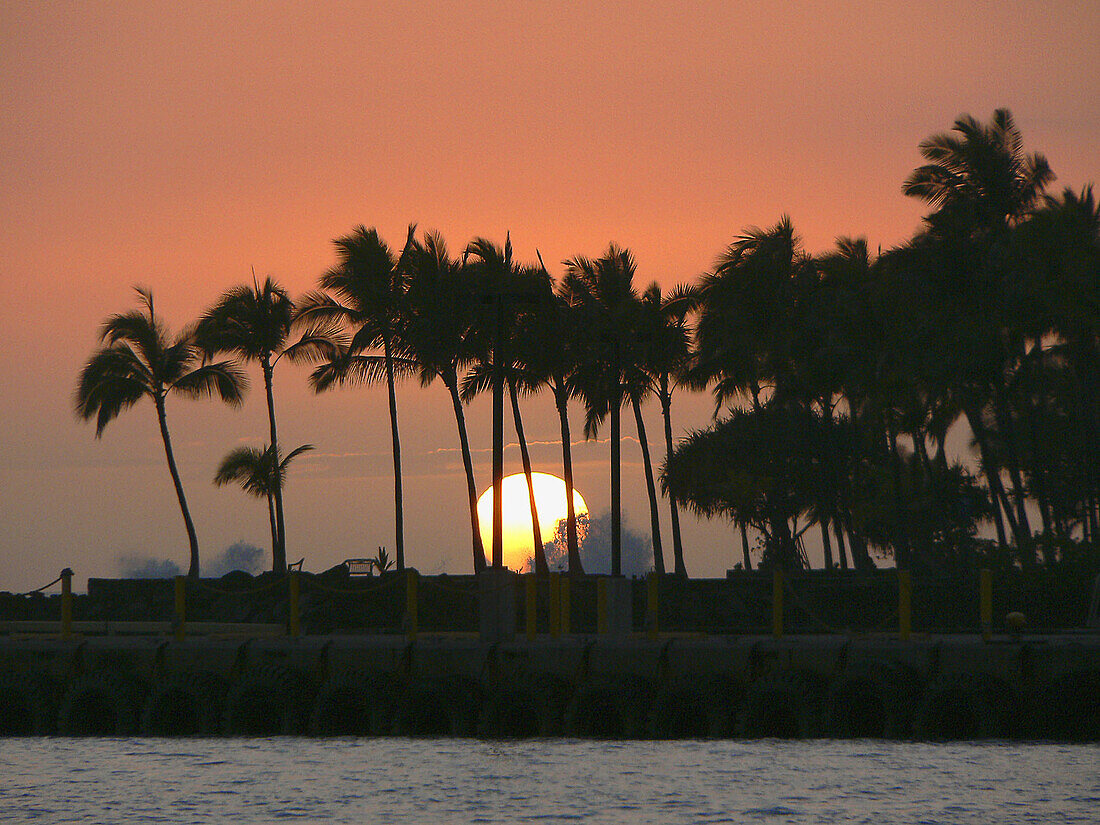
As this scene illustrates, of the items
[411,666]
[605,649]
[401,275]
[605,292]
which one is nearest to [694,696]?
[605,649]

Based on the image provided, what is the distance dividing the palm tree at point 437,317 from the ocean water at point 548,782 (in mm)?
26366

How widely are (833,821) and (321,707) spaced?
Answer: 11.6 meters

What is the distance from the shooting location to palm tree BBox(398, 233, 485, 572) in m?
54.2

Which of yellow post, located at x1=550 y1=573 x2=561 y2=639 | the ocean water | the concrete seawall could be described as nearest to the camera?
the ocean water

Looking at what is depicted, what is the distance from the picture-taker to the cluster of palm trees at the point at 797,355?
49062 mm

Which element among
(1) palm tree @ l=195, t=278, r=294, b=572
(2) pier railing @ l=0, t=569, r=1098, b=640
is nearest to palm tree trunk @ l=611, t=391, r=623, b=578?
(2) pier railing @ l=0, t=569, r=1098, b=640

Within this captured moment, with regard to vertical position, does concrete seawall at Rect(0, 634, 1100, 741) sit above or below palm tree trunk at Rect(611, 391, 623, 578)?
below

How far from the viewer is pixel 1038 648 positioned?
26.4 metres

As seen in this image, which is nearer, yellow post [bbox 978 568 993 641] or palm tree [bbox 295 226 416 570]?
yellow post [bbox 978 568 993 641]

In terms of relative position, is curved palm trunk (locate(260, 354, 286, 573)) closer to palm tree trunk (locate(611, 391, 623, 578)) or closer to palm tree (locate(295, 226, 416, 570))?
palm tree (locate(295, 226, 416, 570))

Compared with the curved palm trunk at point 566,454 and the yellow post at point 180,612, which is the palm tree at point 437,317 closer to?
the curved palm trunk at point 566,454

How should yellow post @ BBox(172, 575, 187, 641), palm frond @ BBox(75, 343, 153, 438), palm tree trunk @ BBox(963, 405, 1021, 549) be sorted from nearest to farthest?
yellow post @ BBox(172, 575, 187, 641) → palm tree trunk @ BBox(963, 405, 1021, 549) → palm frond @ BBox(75, 343, 153, 438)

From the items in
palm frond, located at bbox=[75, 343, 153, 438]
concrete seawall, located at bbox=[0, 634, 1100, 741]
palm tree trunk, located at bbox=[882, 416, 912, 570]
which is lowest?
concrete seawall, located at bbox=[0, 634, 1100, 741]

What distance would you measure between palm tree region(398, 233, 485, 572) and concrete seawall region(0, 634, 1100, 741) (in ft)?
80.0
